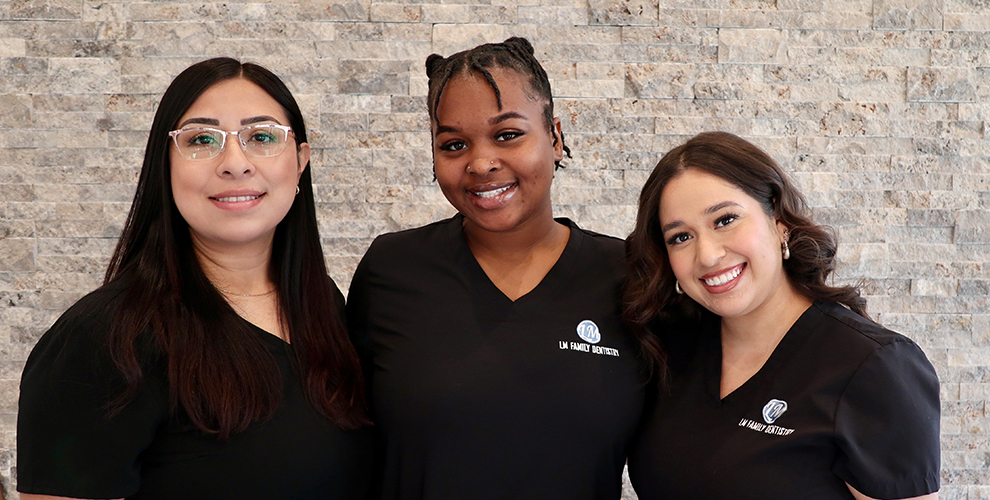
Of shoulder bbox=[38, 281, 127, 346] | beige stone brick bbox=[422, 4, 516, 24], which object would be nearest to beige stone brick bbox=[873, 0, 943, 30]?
beige stone brick bbox=[422, 4, 516, 24]

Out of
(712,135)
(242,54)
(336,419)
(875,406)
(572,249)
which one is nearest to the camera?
(875,406)

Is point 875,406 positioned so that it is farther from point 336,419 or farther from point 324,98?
point 324,98

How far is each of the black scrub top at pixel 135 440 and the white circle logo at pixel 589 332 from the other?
0.53m

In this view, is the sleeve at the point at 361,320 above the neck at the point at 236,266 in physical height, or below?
below

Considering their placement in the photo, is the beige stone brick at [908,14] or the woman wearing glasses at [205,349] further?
the beige stone brick at [908,14]

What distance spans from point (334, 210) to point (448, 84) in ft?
3.54

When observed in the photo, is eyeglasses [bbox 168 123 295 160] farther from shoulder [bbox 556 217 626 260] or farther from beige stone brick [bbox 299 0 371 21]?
beige stone brick [bbox 299 0 371 21]

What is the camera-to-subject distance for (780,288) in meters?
1.54

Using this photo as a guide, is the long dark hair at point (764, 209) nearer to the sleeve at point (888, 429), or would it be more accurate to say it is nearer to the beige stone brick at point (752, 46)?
the sleeve at point (888, 429)

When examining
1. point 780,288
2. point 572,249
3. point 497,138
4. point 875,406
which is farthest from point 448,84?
point 875,406

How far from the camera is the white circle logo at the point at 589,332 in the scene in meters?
1.58

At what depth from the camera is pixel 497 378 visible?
1502 mm

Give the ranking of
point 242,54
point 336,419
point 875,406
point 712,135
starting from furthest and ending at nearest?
1. point 242,54
2. point 712,135
3. point 336,419
4. point 875,406

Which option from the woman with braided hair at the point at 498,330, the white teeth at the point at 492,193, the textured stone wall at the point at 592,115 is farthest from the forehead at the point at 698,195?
the textured stone wall at the point at 592,115
